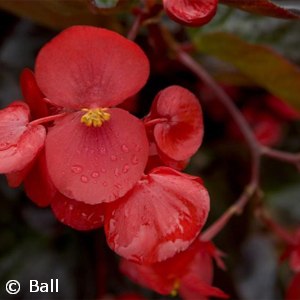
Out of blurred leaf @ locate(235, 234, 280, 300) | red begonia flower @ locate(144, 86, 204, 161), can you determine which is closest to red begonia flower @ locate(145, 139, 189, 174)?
red begonia flower @ locate(144, 86, 204, 161)

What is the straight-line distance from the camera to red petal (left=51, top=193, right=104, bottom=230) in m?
0.54

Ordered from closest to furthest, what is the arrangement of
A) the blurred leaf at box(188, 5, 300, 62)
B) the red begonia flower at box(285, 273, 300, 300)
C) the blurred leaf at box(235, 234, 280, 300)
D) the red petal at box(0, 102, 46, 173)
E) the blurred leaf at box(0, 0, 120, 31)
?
the red petal at box(0, 102, 46, 173) → the blurred leaf at box(0, 0, 120, 31) → the red begonia flower at box(285, 273, 300, 300) → the blurred leaf at box(188, 5, 300, 62) → the blurred leaf at box(235, 234, 280, 300)

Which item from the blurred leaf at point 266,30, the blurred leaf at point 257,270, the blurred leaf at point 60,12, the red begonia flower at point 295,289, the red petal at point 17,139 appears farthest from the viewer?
the blurred leaf at point 257,270

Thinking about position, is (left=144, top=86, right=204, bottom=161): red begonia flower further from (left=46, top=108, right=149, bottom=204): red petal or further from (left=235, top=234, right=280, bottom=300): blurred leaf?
(left=235, top=234, right=280, bottom=300): blurred leaf

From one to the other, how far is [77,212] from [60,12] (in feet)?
0.70

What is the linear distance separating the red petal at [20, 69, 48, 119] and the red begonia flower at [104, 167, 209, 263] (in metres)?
0.10

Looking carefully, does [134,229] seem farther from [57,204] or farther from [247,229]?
[247,229]

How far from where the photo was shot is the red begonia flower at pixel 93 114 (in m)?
0.51

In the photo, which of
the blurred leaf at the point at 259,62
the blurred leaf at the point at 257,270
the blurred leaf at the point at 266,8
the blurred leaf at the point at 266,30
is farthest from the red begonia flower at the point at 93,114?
the blurred leaf at the point at 257,270

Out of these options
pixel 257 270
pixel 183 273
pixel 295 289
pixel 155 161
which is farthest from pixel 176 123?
pixel 257 270

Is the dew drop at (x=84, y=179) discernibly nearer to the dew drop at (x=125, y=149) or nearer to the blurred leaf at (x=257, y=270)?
the dew drop at (x=125, y=149)

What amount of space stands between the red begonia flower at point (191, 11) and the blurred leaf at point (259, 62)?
0.61 feet

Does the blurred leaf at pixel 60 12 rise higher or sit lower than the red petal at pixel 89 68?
Answer: lower

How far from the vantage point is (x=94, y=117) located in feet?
1.73
